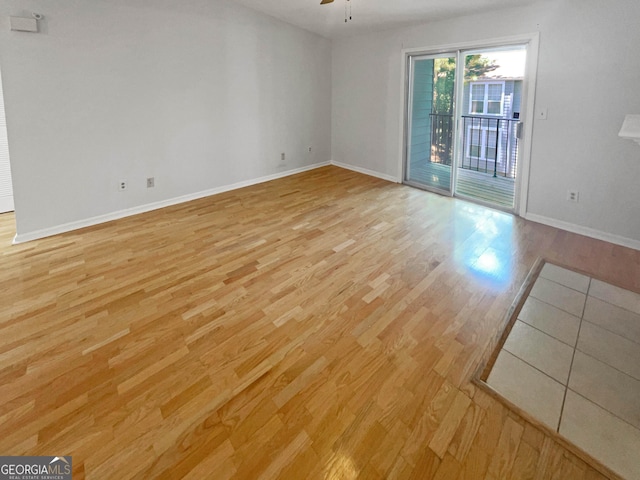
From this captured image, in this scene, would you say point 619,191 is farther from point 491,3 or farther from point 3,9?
point 3,9

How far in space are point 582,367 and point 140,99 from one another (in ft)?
15.6

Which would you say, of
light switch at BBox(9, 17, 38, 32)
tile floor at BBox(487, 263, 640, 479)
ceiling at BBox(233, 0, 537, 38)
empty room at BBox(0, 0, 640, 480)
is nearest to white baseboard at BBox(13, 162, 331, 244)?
empty room at BBox(0, 0, 640, 480)

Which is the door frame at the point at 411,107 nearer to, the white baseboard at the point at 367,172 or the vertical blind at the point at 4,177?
the white baseboard at the point at 367,172

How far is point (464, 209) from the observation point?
14.5 ft

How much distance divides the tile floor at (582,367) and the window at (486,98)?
135 inches

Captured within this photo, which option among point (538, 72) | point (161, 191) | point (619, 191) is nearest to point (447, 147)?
point (538, 72)

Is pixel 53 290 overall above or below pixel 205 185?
below

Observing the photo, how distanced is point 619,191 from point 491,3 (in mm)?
2353

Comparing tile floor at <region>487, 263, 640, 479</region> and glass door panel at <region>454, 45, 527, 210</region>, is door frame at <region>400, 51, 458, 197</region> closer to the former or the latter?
glass door panel at <region>454, 45, 527, 210</region>

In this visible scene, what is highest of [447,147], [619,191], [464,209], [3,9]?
[3,9]

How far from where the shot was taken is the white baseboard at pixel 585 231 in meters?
3.37

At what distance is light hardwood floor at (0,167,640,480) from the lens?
1449 mm

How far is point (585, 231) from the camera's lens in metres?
3.65

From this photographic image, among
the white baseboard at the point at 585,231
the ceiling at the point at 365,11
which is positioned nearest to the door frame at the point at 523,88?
the white baseboard at the point at 585,231
